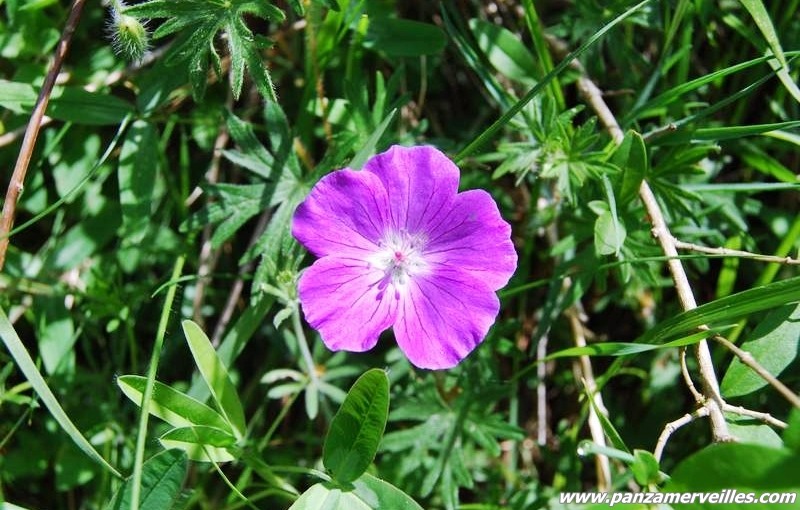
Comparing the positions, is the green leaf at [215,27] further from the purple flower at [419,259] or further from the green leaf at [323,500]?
the green leaf at [323,500]

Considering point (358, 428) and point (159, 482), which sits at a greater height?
point (358, 428)

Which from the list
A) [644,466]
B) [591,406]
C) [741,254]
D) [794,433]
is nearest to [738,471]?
[794,433]

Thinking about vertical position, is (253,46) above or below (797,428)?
above

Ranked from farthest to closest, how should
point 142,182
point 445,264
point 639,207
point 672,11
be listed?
point 672,11
point 142,182
point 639,207
point 445,264

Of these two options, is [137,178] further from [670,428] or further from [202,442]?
[670,428]

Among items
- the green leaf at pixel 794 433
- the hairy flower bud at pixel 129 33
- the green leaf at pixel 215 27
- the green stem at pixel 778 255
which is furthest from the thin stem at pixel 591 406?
the hairy flower bud at pixel 129 33

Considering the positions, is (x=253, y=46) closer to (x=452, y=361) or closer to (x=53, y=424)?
(x=452, y=361)

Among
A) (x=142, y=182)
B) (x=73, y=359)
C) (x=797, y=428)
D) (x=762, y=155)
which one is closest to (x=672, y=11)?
(x=762, y=155)
